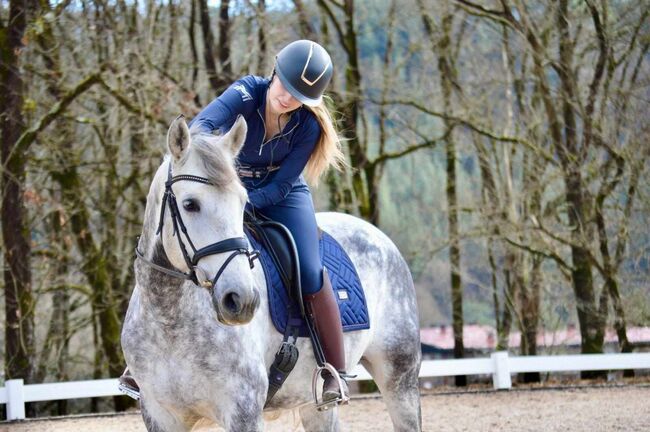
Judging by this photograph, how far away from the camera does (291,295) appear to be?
4.59 metres

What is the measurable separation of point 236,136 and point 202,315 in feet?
2.80

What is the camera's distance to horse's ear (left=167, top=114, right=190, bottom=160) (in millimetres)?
3668

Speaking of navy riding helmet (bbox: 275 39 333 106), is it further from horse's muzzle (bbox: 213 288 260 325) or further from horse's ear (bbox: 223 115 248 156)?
horse's muzzle (bbox: 213 288 260 325)

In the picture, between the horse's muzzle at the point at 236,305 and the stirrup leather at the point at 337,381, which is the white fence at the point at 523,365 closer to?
the stirrup leather at the point at 337,381

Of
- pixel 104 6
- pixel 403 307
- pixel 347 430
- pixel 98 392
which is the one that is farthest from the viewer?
pixel 104 6

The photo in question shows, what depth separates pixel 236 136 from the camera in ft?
12.8

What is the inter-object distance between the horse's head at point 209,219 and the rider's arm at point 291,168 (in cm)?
68

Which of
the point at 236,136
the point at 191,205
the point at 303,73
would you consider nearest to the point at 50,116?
the point at 303,73

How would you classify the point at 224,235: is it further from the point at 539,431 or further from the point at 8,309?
the point at 8,309

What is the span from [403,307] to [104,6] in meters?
9.46

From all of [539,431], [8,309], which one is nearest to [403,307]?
[539,431]

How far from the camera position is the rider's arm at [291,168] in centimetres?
454

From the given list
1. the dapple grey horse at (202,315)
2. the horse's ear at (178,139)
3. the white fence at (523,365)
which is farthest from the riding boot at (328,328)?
the white fence at (523,365)

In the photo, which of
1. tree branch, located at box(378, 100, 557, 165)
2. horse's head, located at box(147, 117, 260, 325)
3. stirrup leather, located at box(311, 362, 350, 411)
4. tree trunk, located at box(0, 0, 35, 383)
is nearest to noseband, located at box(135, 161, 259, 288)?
horse's head, located at box(147, 117, 260, 325)
